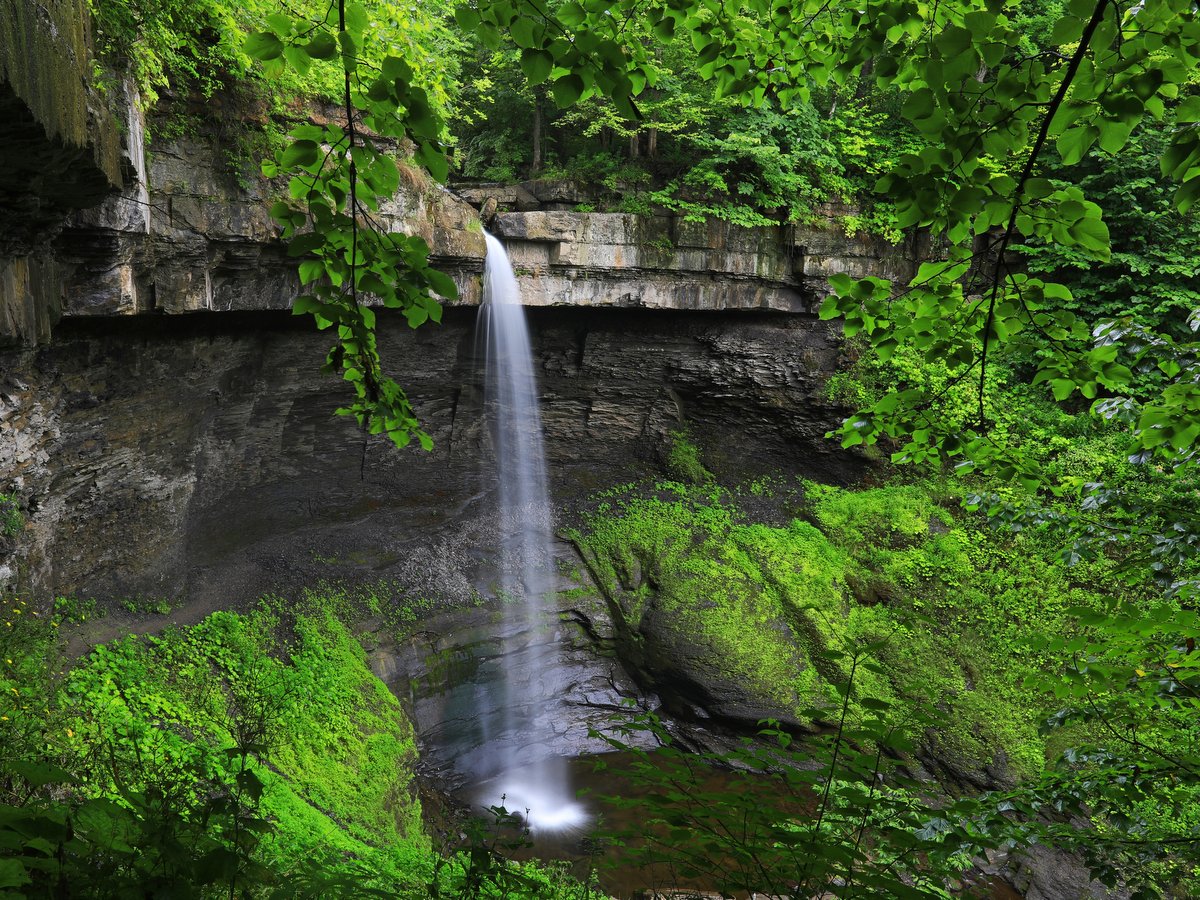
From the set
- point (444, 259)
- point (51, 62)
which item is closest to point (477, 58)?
point (444, 259)

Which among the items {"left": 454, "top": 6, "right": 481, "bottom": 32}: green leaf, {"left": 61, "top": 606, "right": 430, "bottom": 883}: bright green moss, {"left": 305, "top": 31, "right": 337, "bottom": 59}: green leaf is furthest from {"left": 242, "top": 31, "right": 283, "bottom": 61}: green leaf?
{"left": 61, "top": 606, "right": 430, "bottom": 883}: bright green moss

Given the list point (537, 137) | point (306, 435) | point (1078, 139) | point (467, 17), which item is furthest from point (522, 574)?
point (1078, 139)

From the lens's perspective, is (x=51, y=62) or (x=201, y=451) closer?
(x=51, y=62)

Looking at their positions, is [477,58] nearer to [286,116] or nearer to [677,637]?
[286,116]

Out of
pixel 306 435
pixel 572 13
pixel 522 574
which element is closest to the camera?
pixel 572 13

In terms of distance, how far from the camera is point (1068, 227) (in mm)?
1868

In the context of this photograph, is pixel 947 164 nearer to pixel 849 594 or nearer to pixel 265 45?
pixel 265 45

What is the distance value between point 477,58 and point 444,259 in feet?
22.2

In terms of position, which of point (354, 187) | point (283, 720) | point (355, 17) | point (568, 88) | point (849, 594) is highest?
point (355, 17)

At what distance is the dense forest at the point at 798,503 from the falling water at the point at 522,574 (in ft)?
3.48

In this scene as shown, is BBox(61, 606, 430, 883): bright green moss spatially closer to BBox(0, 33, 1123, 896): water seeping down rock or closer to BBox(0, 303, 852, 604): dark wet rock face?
BBox(0, 33, 1123, 896): water seeping down rock

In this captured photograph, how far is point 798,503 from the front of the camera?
13.0m

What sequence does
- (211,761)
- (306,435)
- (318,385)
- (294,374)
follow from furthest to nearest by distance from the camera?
1. (306,435)
2. (318,385)
3. (294,374)
4. (211,761)

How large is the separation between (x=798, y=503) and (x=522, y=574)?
5329mm
